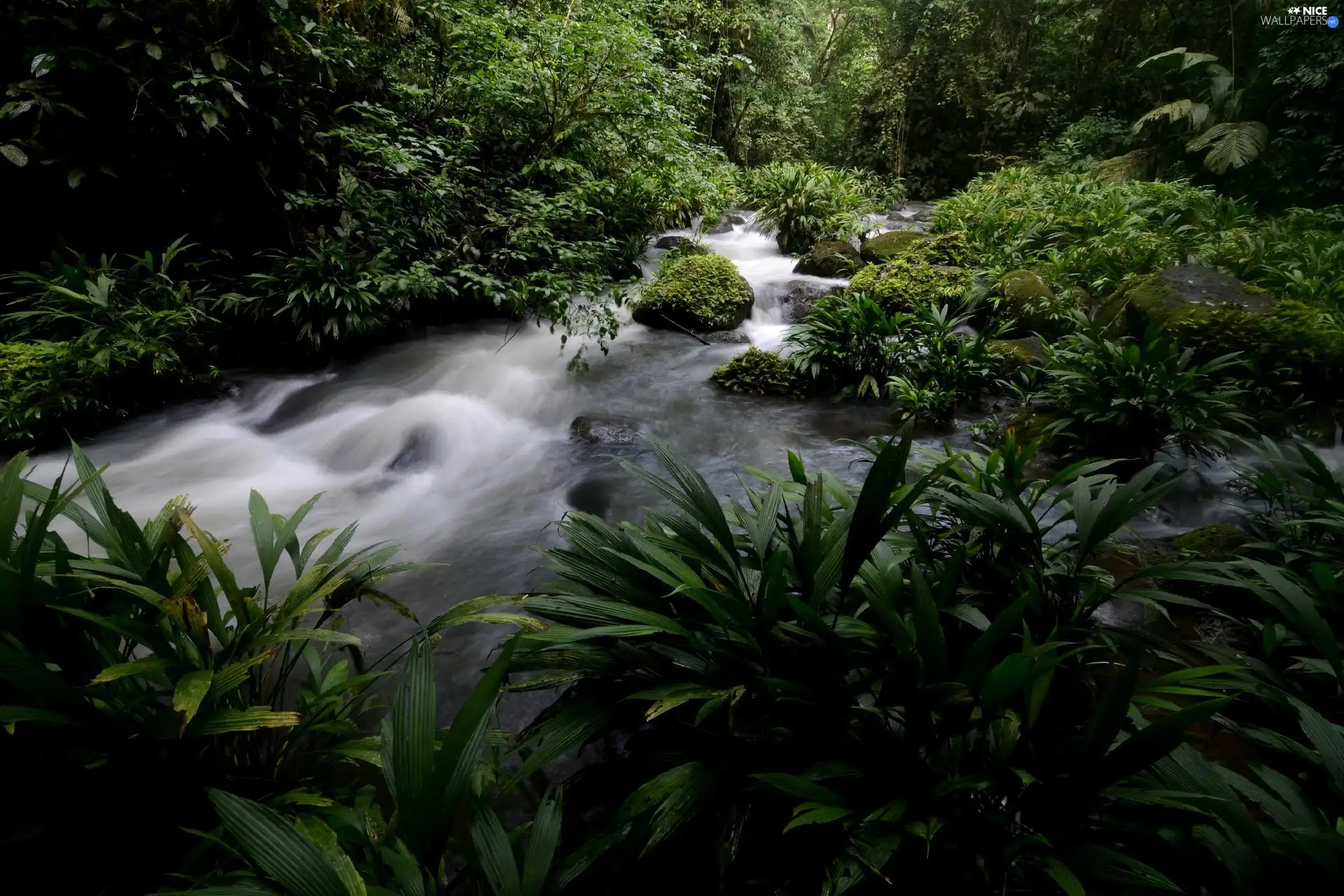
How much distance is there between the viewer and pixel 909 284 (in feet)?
21.9

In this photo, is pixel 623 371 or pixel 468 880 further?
pixel 623 371

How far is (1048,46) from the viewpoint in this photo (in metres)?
12.8

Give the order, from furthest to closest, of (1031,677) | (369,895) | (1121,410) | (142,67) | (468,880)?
(142,67) < (1121,410) < (468,880) < (1031,677) < (369,895)

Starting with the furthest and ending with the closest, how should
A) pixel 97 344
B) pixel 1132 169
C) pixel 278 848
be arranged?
pixel 1132 169 < pixel 97 344 < pixel 278 848

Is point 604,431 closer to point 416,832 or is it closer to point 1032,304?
point 416,832

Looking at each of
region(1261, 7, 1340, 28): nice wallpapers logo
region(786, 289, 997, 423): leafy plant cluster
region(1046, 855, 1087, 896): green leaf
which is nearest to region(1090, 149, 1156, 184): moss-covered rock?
region(1261, 7, 1340, 28): nice wallpapers logo

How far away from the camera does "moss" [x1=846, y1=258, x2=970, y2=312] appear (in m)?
6.44

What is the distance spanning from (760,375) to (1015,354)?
2289 millimetres

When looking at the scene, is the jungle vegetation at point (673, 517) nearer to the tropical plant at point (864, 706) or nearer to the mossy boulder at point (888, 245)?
the tropical plant at point (864, 706)

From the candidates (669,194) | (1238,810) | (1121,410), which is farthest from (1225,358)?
→ (669,194)

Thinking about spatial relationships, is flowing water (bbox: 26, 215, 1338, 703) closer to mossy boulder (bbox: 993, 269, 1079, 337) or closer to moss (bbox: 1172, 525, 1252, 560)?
moss (bbox: 1172, 525, 1252, 560)

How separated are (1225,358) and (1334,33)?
7154mm

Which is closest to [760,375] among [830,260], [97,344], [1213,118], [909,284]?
[909,284]

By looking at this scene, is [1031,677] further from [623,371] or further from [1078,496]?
[623,371]
